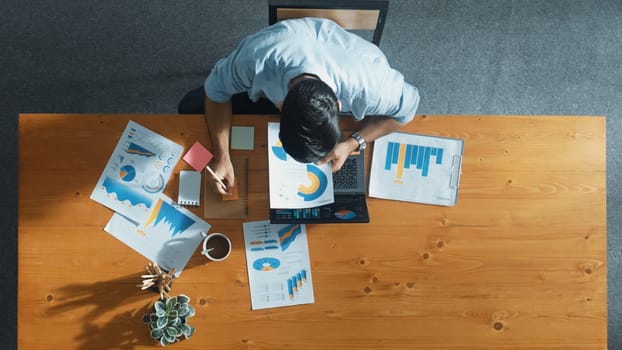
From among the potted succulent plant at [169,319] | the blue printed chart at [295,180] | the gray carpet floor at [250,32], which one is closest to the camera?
the potted succulent plant at [169,319]

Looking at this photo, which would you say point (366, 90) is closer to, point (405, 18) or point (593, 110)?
point (405, 18)

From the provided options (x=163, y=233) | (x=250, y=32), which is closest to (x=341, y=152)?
(x=163, y=233)

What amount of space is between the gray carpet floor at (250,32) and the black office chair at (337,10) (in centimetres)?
68

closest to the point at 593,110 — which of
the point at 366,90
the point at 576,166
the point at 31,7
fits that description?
the point at 576,166

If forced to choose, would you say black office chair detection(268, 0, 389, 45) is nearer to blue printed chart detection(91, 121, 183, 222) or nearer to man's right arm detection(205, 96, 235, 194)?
man's right arm detection(205, 96, 235, 194)

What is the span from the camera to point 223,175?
1.35 meters

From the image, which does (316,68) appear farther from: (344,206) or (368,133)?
(344,206)

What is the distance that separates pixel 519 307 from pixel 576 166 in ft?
1.45

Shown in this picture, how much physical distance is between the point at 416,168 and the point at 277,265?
0.49 m

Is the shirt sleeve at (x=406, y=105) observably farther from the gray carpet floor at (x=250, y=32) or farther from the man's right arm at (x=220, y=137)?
the gray carpet floor at (x=250, y=32)

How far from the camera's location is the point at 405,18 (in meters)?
2.10

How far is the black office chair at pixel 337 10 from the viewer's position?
1.33 m

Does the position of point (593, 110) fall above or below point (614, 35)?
below

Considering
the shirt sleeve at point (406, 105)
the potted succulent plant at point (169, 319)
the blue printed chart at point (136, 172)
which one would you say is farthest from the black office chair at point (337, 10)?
the potted succulent plant at point (169, 319)
